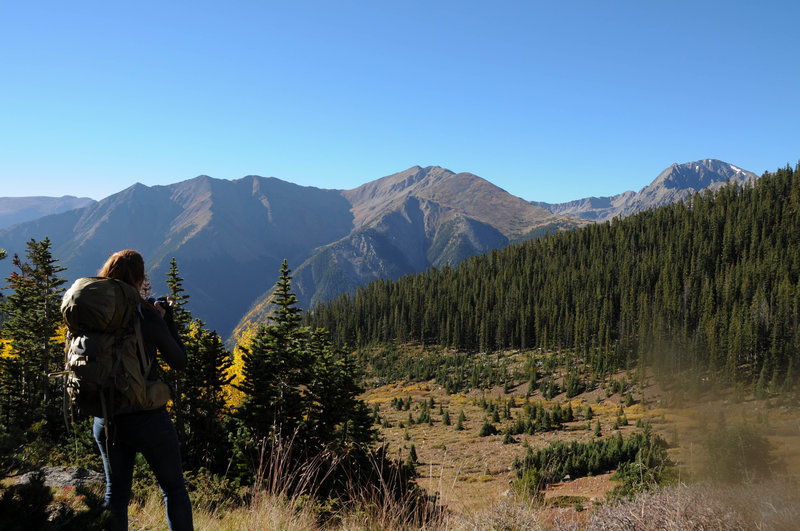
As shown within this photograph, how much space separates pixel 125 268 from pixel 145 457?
1.53 m

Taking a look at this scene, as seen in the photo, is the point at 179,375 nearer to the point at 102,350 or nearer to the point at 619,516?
the point at 102,350

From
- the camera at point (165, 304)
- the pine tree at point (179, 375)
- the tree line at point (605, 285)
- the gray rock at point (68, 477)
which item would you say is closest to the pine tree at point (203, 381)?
the pine tree at point (179, 375)

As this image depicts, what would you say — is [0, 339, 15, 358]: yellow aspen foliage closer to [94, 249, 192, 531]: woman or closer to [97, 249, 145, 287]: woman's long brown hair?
[94, 249, 192, 531]: woman

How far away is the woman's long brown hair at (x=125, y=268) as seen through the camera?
11.0 ft

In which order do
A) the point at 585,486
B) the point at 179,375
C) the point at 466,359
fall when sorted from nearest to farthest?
the point at 179,375 < the point at 585,486 < the point at 466,359

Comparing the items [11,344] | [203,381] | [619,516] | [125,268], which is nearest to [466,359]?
[203,381]

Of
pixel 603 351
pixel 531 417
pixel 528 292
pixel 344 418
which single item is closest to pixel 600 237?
pixel 528 292

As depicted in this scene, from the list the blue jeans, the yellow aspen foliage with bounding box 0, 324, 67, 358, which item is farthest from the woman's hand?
the yellow aspen foliage with bounding box 0, 324, 67, 358

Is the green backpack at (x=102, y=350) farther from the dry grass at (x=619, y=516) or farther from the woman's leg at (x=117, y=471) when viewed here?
the dry grass at (x=619, y=516)

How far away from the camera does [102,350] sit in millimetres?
2994

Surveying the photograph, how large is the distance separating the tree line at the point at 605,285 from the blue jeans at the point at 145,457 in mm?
75452

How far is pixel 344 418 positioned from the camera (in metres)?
22.0

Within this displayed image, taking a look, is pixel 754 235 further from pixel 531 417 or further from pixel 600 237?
pixel 531 417

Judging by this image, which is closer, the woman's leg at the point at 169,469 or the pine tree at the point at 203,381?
the woman's leg at the point at 169,469
